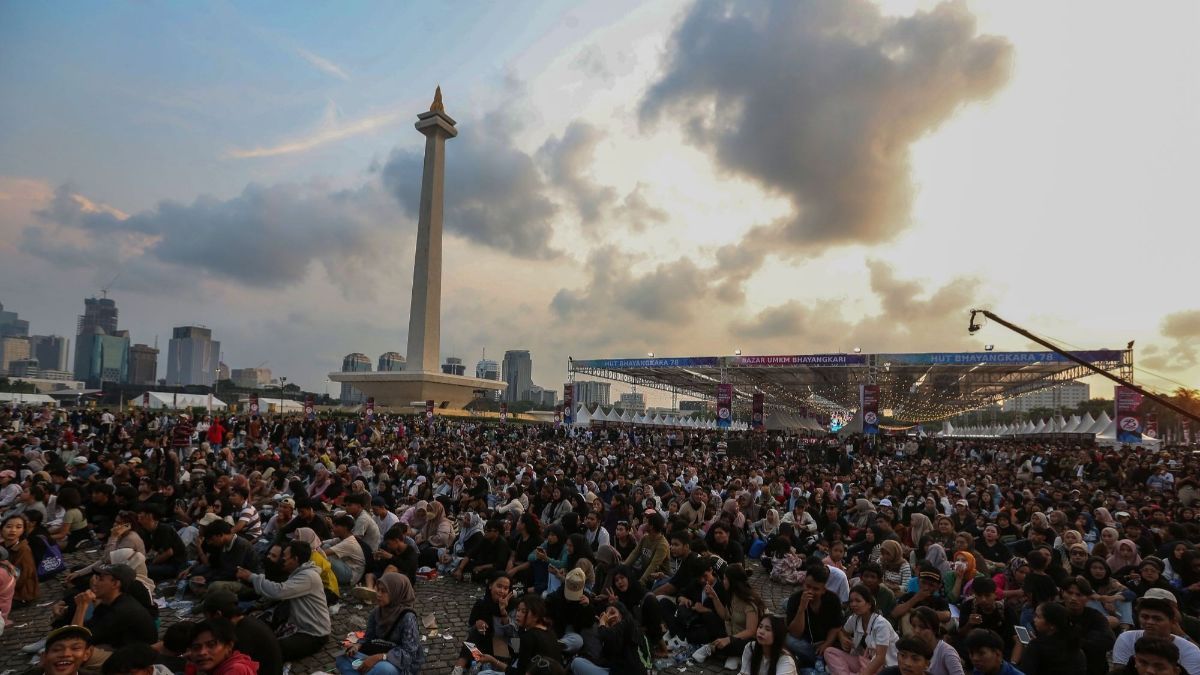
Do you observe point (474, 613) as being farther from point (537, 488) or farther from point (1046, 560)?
point (537, 488)

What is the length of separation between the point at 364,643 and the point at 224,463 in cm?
1421

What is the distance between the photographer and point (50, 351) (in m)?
192

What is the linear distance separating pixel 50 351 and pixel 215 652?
822 ft

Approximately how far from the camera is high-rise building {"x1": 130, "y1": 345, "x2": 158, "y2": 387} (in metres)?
150

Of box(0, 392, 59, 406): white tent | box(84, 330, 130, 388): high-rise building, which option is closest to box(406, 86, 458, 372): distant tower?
box(0, 392, 59, 406): white tent

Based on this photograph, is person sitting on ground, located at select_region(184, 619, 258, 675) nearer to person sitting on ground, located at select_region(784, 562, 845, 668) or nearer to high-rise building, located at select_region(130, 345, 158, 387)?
person sitting on ground, located at select_region(784, 562, 845, 668)

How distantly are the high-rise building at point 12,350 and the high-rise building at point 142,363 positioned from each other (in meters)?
41.6

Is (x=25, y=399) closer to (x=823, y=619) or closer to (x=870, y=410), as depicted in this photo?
(x=870, y=410)

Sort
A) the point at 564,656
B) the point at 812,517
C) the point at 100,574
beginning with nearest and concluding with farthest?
the point at 100,574 → the point at 564,656 → the point at 812,517

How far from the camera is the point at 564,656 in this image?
5652 mm

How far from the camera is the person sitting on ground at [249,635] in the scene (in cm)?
443

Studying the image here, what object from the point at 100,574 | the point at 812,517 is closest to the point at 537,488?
the point at 812,517

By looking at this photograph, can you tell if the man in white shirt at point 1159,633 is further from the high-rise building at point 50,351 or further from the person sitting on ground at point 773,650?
the high-rise building at point 50,351

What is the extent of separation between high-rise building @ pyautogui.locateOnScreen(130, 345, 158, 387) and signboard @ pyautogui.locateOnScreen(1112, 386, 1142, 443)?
17834 cm
